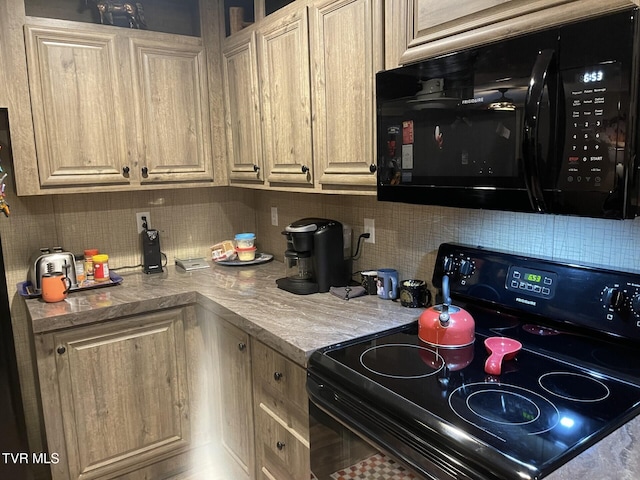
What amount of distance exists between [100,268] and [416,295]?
4.90 feet

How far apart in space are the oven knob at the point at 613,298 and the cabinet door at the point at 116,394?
167 cm

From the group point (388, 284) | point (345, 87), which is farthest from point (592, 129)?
point (388, 284)

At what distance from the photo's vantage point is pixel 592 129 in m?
1.02

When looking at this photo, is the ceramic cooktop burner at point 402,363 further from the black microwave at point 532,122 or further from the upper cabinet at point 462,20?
the upper cabinet at point 462,20

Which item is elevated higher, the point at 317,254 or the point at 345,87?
the point at 345,87

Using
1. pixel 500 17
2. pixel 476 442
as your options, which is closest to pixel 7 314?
A: pixel 476 442

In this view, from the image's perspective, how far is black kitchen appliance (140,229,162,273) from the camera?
8.31ft

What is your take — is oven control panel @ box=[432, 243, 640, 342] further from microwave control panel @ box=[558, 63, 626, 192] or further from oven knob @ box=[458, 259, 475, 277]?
microwave control panel @ box=[558, 63, 626, 192]

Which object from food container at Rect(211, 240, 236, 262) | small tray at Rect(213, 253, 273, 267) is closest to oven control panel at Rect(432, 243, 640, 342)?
small tray at Rect(213, 253, 273, 267)

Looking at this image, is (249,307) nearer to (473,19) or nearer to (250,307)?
(250,307)

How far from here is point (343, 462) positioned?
1.32 m

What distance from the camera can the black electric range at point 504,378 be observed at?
3.13 ft

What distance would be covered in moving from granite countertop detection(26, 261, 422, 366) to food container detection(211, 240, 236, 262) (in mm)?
186

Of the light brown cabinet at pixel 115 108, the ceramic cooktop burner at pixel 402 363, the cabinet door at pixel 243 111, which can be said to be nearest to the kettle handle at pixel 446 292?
the ceramic cooktop burner at pixel 402 363
